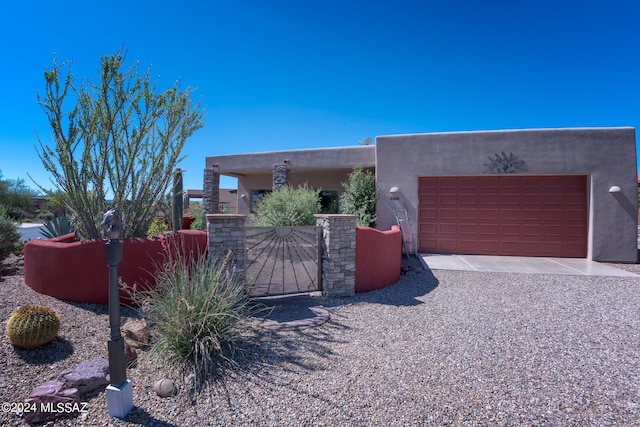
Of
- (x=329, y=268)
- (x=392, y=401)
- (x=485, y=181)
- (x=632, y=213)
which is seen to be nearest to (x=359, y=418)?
(x=392, y=401)

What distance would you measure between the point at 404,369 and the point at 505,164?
353 inches

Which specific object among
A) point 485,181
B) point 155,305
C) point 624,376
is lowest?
point 624,376

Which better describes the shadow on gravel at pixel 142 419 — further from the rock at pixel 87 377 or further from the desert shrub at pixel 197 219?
the desert shrub at pixel 197 219

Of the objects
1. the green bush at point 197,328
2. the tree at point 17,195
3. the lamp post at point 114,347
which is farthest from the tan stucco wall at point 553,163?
the tree at point 17,195

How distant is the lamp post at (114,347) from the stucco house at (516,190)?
8925 mm

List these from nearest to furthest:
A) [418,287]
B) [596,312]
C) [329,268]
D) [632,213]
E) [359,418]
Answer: [359,418] → [596,312] → [329,268] → [418,287] → [632,213]

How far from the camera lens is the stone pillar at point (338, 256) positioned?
6336 mm

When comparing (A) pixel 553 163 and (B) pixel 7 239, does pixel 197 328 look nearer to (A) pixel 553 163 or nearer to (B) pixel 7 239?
(B) pixel 7 239

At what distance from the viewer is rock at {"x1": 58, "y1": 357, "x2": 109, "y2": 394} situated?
10.3 ft

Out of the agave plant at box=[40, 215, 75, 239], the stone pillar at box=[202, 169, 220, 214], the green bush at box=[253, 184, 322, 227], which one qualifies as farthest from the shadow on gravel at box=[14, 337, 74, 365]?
the stone pillar at box=[202, 169, 220, 214]

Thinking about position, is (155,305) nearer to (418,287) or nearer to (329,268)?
(329,268)

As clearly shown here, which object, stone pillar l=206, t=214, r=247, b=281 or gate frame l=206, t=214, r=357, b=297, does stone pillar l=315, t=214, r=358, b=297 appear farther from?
stone pillar l=206, t=214, r=247, b=281

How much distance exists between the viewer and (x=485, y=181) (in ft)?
34.6

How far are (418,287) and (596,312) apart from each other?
306 centimetres
